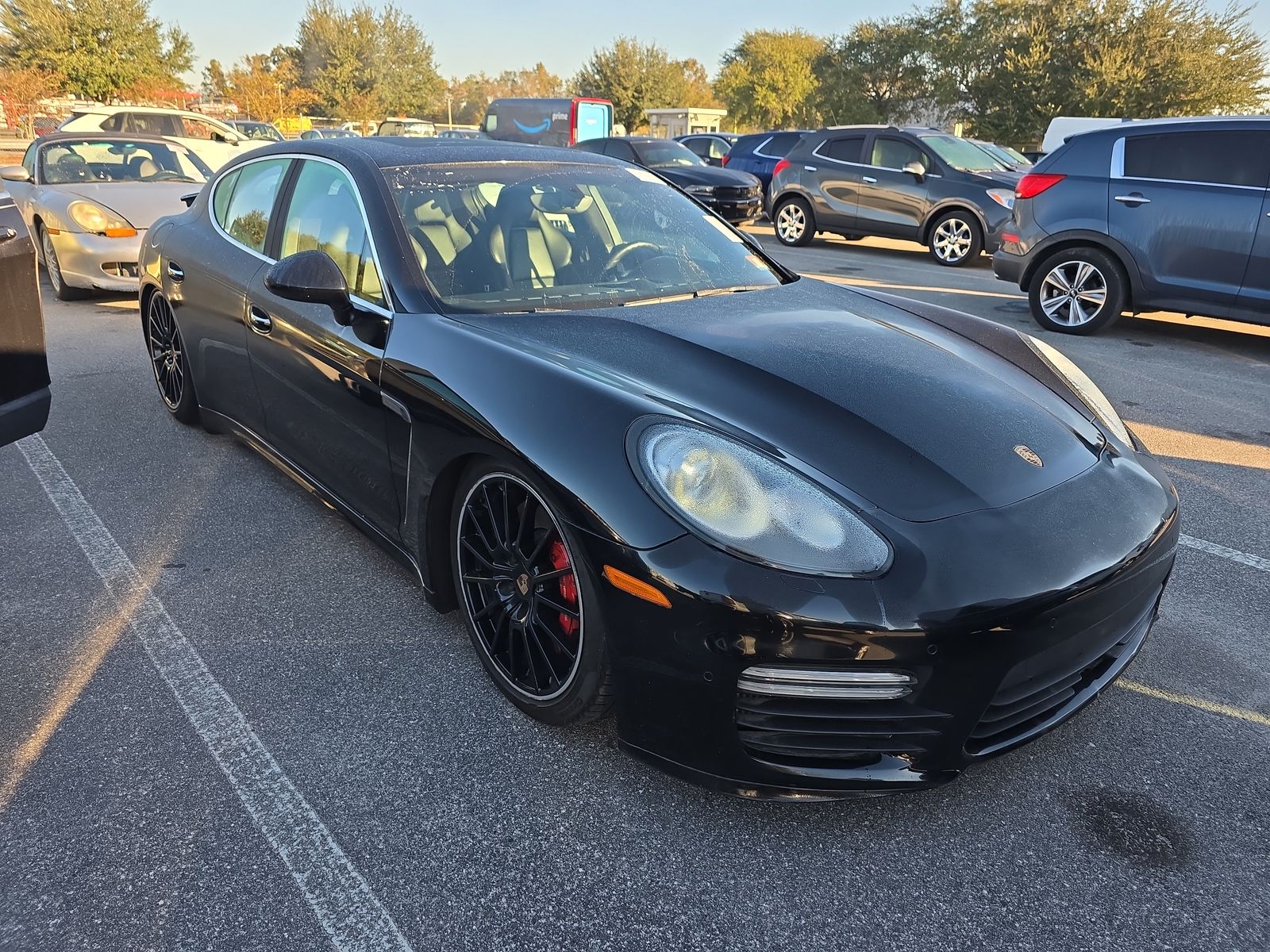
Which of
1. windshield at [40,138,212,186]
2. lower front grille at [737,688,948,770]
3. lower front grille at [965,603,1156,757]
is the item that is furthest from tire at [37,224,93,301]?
lower front grille at [965,603,1156,757]

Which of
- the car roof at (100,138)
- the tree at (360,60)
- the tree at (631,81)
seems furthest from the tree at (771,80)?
the car roof at (100,138)

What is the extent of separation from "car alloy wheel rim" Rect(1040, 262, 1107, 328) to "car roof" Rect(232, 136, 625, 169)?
4917mm

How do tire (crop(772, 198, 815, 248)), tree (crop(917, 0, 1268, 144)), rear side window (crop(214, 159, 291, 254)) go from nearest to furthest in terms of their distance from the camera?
rear side window (crop(214, 159, 291, 254)) → tire (crop(772, 198, 815, 248)) → tree (crop(917, 0, 1268, 144))

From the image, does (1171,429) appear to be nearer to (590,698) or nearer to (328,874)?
(590,698)

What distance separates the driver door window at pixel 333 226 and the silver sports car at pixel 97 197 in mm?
4970

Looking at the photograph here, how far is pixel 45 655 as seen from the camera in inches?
107

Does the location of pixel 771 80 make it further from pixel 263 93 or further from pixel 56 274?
pixel 56 274

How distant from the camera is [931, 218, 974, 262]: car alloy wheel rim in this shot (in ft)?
→ 35.8

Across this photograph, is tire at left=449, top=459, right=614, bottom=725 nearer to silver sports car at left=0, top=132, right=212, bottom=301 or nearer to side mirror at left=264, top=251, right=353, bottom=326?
side mirror at left=264, top=251, right=353, bottom=326

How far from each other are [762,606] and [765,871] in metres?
0.62

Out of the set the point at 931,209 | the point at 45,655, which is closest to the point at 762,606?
the point at 45,655

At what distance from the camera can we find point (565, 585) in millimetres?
2213

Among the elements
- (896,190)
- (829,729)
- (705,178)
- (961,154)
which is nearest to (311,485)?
(829,729)

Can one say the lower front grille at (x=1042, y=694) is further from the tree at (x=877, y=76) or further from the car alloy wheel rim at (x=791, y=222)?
the tree at (x=877, y=76)
